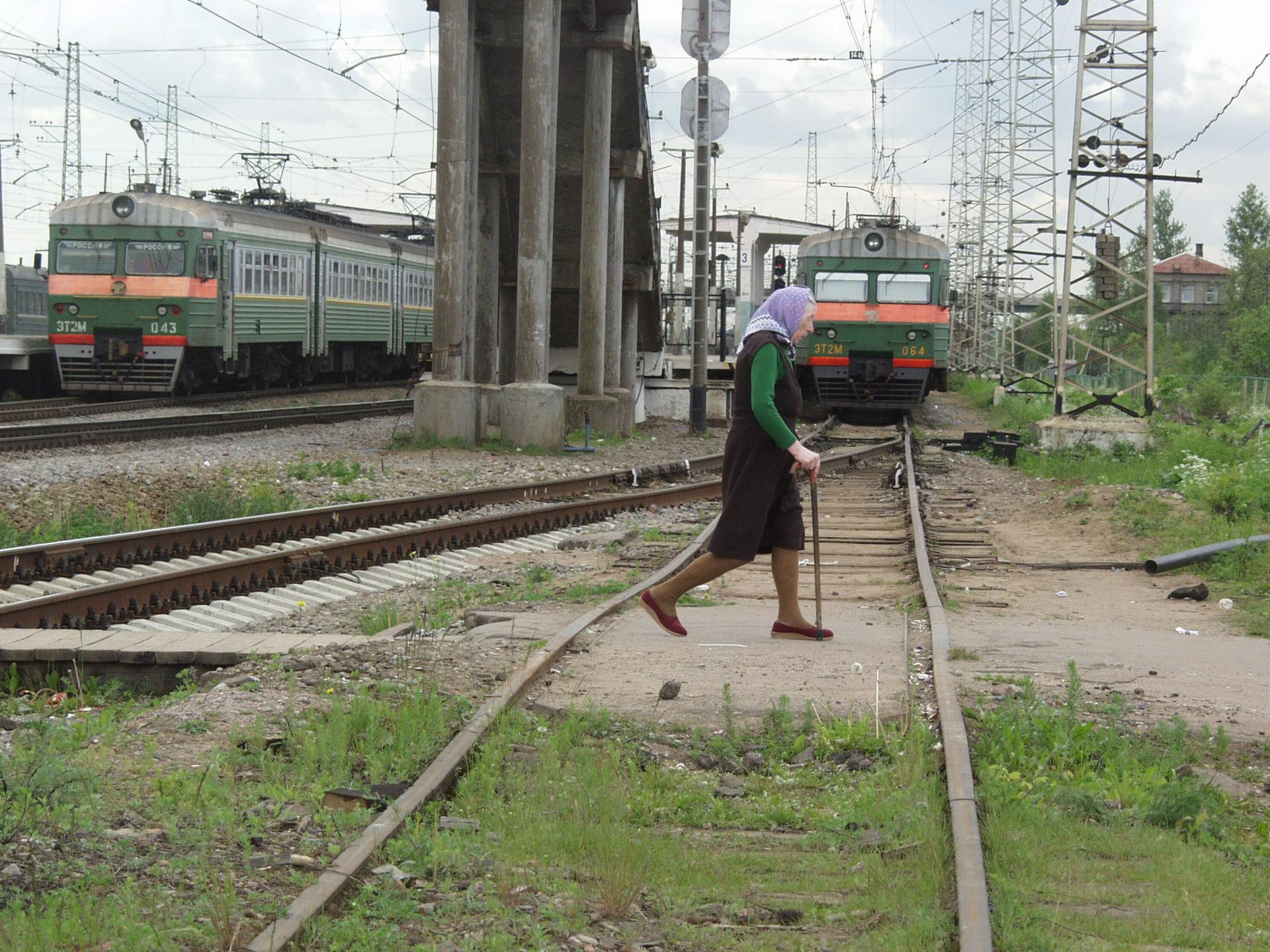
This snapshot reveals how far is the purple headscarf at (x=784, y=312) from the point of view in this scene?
24.4 ft

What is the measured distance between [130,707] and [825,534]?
288 inches

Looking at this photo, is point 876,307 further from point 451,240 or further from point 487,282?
point 451,240

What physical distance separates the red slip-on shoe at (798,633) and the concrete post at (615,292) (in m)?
16.6

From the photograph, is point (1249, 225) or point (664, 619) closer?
point (664, 619)

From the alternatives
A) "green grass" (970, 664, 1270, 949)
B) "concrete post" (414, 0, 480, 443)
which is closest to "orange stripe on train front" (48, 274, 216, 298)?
"concrete post" (414, 0, 480, 443)

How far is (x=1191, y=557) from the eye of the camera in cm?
1084

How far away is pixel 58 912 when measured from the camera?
140 inches

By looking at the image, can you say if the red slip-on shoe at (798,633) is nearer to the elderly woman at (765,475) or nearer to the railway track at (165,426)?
the elderly woman at (765,475)

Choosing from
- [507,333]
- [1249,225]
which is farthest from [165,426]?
[1249,225]

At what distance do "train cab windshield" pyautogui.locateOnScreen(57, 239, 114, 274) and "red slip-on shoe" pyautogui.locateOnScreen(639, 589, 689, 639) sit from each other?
20.4 metres

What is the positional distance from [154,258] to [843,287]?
12.0m

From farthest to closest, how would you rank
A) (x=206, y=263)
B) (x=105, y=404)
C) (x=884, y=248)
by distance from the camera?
1. (x=884, y=248)
2. (x=206, y=263)
3. (x=105, y=404)

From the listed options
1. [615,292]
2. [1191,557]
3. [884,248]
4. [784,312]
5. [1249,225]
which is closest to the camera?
[784,312]

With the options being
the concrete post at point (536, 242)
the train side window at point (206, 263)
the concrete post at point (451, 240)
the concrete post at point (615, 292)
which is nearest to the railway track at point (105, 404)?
the train side window at point (206, 263)
